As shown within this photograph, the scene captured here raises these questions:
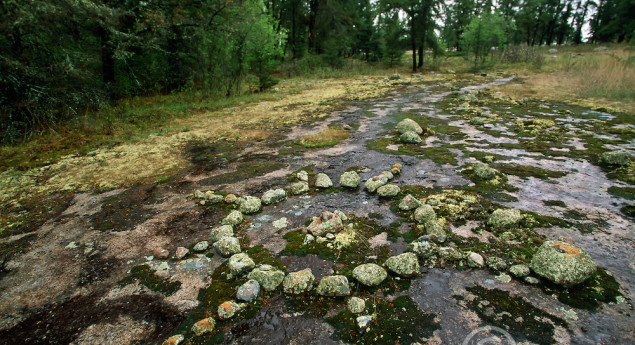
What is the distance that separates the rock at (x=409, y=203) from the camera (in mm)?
3227

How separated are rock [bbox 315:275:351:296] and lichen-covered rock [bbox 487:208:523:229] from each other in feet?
5.47

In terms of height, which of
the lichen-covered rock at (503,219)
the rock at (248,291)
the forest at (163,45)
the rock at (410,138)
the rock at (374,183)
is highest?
the forest at (163,45)

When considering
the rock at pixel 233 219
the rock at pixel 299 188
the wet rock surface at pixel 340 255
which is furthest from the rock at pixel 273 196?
the rock at pixel 233 219

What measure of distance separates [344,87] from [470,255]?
11596mm

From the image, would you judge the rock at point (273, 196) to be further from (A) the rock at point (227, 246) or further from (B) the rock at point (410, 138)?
(B) the rock at point (410, 138)

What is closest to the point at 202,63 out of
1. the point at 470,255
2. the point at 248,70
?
the point at 248,70

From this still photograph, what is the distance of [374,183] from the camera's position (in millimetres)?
3771

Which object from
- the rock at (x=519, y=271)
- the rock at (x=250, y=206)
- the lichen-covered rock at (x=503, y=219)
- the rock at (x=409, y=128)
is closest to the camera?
the rock at (x=519, y=271)

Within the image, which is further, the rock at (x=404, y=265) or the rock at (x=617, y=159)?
the rock at (x=617, y=159)

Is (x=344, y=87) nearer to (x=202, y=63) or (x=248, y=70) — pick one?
(x=248, y=70)

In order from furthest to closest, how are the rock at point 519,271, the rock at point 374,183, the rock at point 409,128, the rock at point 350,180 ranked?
the rock at point 409,128
the rock at point 350,180
the rock at point 374,183
the rock at point 519,271

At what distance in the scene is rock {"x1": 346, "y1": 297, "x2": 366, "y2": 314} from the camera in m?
2.02

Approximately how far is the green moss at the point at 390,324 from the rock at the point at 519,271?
80 centimetres

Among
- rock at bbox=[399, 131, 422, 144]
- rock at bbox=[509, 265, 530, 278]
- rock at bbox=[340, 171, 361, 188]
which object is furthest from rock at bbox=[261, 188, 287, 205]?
rock at bbox=[399, 131, 422, 144]
